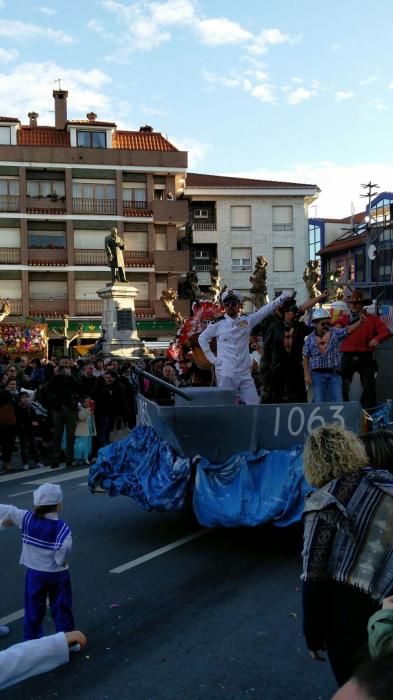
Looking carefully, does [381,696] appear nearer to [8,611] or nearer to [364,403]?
[8,611]

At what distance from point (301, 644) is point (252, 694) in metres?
0.78

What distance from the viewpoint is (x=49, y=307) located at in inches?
1884

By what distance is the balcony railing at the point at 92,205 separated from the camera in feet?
157

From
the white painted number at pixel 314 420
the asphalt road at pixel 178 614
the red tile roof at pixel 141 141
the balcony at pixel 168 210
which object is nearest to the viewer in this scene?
the asphalt road at pixel 178 614

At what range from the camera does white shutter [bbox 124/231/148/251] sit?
1936 inches

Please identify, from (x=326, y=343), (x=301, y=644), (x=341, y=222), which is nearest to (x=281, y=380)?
(x=326, y=343)

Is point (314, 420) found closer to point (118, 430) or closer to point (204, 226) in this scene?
point (118, 430)

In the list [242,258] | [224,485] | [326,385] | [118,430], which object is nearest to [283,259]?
[242,258]

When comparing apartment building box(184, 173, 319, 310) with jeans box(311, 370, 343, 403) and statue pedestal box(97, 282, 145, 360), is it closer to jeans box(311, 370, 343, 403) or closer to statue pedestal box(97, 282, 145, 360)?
statue pedestal box(97, 282, 145, 360)

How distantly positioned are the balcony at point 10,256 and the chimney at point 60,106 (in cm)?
962

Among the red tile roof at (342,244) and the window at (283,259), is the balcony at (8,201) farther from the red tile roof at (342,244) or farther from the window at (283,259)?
the red tile roof at (342,244)

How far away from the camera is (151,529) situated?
26.8 feet

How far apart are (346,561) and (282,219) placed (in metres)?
51.9

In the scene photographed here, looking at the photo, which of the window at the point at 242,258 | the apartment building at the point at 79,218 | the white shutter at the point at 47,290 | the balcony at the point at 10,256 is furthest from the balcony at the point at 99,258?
the window at the point at 242,258
